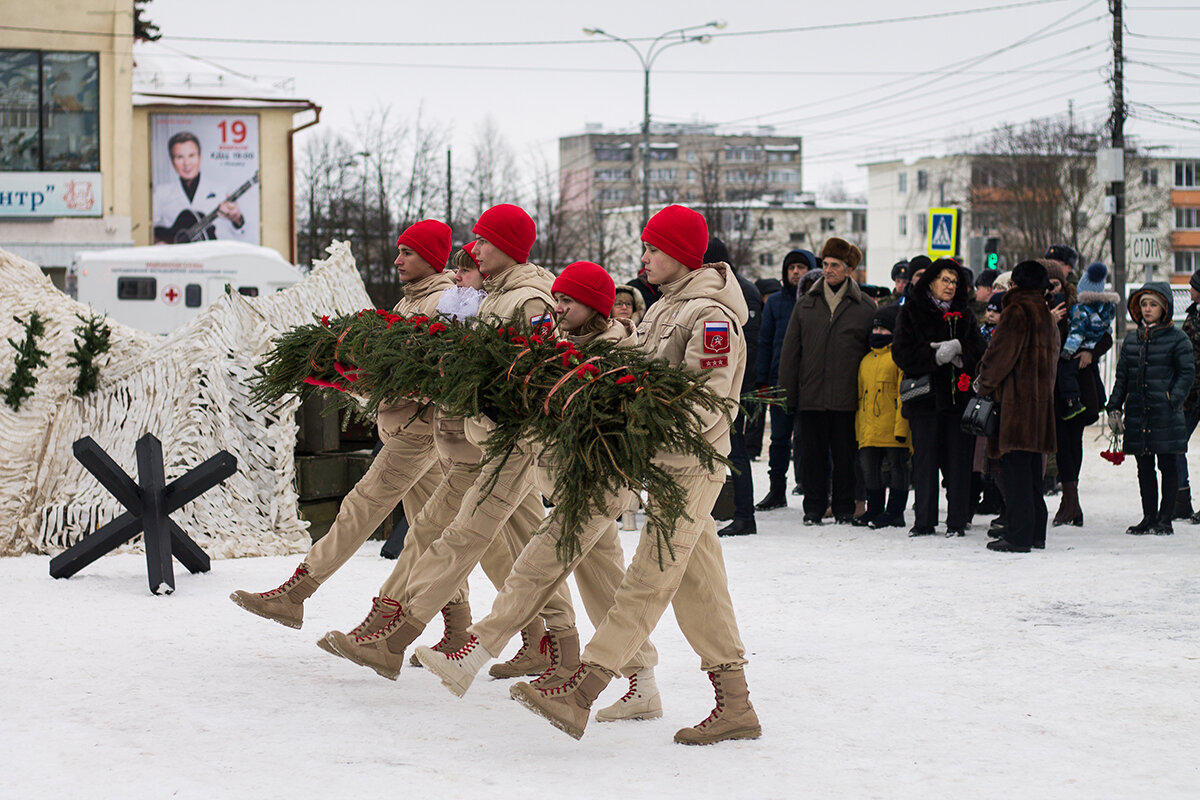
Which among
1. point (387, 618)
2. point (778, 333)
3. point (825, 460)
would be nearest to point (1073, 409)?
point (825, 460)

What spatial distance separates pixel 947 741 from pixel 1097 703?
0.84 meters

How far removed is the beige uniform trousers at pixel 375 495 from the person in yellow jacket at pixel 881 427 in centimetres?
482

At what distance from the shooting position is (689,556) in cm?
481

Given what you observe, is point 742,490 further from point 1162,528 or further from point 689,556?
point 689,556

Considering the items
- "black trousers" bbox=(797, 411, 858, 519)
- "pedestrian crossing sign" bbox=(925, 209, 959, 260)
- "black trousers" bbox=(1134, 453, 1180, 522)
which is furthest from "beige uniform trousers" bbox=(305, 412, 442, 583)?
"pedestrian crossing sign" bbox=(925, 209, 959, 260)

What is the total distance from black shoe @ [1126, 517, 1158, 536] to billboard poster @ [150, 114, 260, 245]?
3252cm

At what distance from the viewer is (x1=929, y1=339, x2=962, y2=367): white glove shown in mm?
9555

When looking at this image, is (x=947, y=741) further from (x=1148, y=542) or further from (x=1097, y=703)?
(x=1148, y=542)

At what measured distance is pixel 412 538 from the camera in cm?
580

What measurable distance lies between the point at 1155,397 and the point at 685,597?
20.1 feet

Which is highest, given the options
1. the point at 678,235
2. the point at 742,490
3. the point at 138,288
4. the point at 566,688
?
the point at 138,288

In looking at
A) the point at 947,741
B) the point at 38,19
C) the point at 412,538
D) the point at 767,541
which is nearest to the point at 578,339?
the point at 412,538

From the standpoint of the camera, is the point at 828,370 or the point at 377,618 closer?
the point at 377,618

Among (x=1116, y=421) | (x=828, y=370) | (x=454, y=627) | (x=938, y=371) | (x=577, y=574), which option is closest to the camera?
(x=577, y=574)
